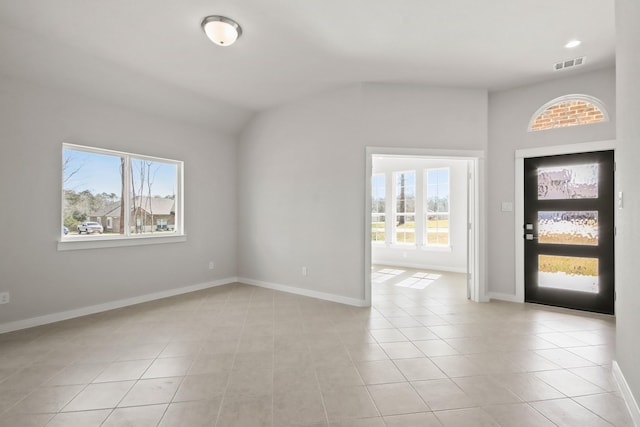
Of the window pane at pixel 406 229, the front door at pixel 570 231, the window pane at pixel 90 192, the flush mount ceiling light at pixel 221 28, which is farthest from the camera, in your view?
the window pane at pixel 406 229

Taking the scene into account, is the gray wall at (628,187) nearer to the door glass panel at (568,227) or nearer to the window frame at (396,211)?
the door glass panel at (568,227)

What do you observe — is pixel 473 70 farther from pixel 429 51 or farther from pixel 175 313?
pixel 175 313

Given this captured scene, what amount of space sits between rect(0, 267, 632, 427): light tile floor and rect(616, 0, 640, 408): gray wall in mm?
383

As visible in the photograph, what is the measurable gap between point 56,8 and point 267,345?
358cm

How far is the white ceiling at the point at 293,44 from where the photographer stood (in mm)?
2703

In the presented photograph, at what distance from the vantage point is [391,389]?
2184mm

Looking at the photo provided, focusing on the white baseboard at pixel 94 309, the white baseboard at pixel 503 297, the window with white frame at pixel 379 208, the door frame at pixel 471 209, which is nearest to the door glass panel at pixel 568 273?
the white baseboard at pixel 503 297

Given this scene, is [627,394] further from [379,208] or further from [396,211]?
[379,208]

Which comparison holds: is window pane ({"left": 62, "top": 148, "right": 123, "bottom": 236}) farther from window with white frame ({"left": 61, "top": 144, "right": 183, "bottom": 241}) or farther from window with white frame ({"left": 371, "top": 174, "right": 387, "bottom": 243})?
window with white frame ({"left": 371, "top": 174, "right": 387, "bottom": 243})

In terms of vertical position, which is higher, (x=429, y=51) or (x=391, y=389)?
(x=429, y=51)

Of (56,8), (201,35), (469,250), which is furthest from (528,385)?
(56,8)

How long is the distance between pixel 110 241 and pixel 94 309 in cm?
88

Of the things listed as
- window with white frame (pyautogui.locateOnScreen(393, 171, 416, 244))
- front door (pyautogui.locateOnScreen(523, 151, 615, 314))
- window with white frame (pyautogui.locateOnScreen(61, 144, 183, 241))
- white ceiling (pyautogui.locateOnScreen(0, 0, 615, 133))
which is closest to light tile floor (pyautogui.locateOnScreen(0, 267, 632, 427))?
front door (pyautogui.locateOnScreen(523, 151, 615, 314))

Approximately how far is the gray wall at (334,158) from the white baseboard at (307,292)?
6 centimetres
